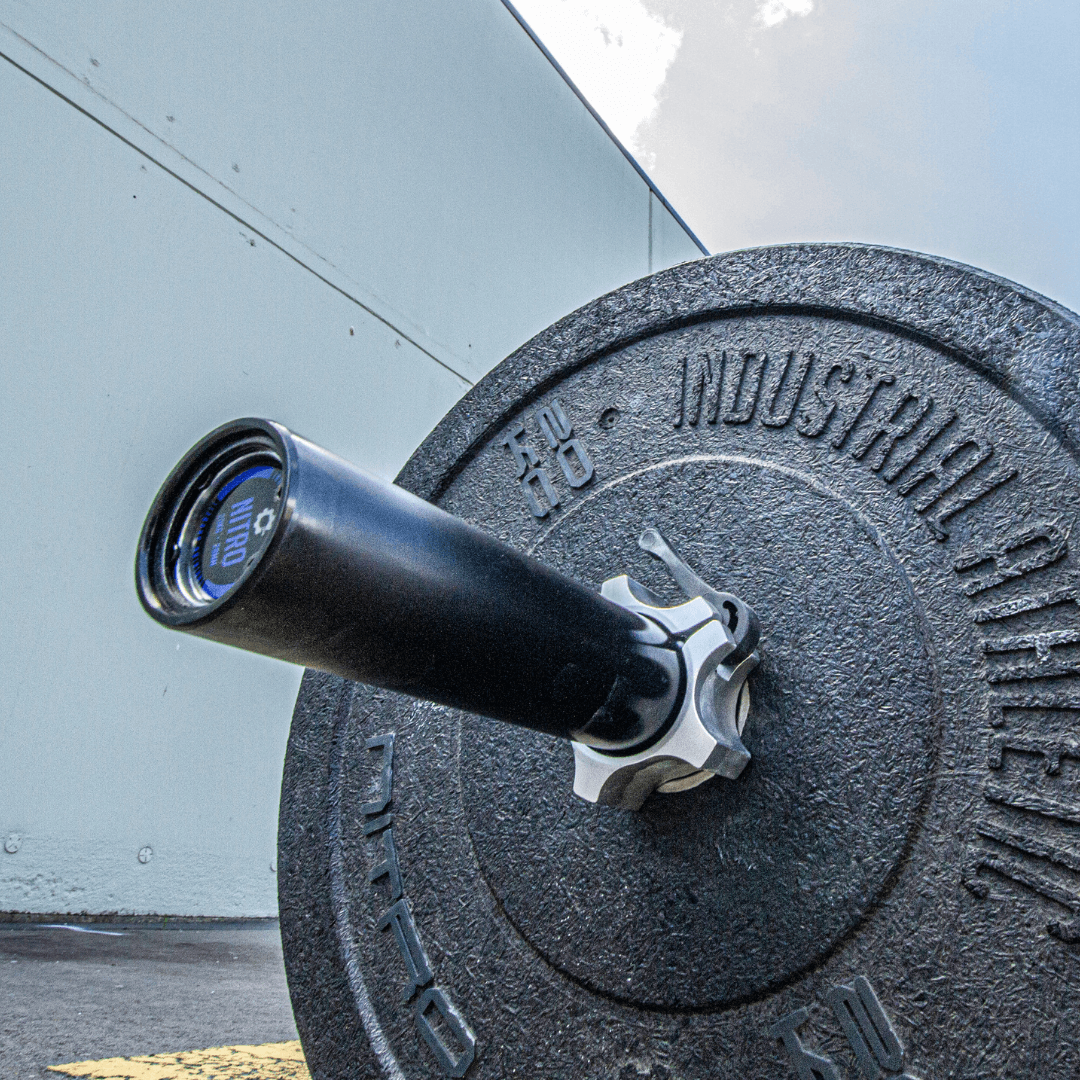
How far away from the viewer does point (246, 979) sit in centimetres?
146

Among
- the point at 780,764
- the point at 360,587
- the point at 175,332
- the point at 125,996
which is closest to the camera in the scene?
the point at 360,587

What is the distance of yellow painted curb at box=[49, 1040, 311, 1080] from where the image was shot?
82cm

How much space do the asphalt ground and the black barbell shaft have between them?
599mm

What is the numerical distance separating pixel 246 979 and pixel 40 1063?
0.68 metres

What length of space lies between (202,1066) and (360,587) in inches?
28.4

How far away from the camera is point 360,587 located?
0.42m

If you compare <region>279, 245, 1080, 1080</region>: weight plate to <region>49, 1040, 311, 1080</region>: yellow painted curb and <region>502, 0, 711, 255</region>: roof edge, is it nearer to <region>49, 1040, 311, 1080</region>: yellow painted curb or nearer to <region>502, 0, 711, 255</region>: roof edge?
<region>49, 1040, 311, 1080</region>: yellow painted curb

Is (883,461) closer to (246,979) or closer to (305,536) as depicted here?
(305,536)

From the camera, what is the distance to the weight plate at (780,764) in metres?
0.51

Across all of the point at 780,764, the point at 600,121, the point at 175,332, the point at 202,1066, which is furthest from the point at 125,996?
the point at 600,121

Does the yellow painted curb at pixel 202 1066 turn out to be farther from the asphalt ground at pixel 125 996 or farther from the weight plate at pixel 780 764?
the weight plate at pixel 780 764

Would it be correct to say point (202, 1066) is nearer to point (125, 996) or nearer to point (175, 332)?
point (125, 996)

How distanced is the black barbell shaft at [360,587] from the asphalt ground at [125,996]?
23.6 inches

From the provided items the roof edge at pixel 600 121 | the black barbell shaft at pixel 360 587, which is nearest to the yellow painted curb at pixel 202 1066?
the black barbell shaft at pixel 360 587
